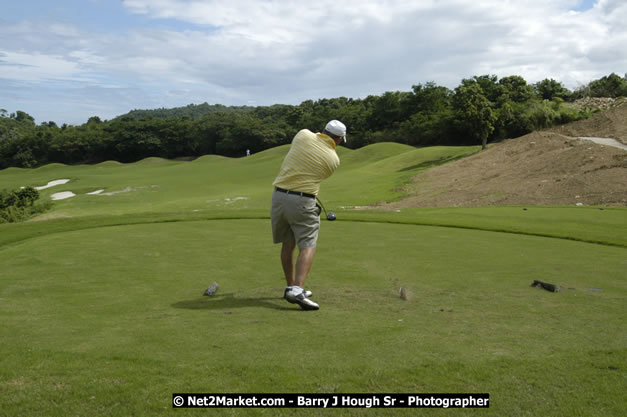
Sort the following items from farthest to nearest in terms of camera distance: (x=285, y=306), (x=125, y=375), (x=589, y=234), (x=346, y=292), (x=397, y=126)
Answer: (x=397, y=126), (x=589, y=234), (x=346, y=292), (x=285, y=306), (x=125, y=375)

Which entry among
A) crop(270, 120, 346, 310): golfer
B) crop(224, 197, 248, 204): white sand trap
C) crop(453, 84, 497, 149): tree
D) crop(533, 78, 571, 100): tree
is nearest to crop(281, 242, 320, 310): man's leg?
crop(270, 120, 346, 310): golfer

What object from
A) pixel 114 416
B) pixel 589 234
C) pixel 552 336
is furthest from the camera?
pixel 589 234

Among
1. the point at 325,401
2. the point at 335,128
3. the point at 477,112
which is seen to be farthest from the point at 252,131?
the point at 325,401

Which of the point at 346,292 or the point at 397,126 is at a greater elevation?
the point at 397,126

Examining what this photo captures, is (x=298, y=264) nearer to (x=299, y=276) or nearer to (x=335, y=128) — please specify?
(x=299, y=276)

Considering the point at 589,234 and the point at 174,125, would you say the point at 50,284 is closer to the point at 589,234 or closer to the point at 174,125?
the point at 589,234

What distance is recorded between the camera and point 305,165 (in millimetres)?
5898

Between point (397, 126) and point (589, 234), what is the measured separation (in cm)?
7093

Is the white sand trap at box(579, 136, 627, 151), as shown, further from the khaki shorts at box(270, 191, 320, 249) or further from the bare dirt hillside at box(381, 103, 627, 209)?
the khaki shorts at box(270, 191, 320, 249)

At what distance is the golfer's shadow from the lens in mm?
5230

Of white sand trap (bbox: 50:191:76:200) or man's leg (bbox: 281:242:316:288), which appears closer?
man's leg (bbox: 281:242:316:288)

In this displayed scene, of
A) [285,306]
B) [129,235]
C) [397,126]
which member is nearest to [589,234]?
[285,306]

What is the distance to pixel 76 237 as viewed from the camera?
1014cm

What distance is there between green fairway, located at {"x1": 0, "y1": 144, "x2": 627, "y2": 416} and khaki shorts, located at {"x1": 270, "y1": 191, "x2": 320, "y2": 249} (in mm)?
652
